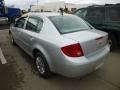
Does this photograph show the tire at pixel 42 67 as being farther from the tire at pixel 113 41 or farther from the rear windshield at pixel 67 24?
the tire at pixel 113 41

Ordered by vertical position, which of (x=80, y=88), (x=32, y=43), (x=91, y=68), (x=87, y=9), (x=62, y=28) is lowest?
(x=80, y=88)

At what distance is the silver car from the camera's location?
3.37 meters

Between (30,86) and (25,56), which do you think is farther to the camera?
(25,56)

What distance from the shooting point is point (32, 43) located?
4520mm

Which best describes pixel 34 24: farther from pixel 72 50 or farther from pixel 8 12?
pixel 8 12

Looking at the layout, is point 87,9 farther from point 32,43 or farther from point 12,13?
point 12,13

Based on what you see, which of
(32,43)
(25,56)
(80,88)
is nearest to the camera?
(80,88)

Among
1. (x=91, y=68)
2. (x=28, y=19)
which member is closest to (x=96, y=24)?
(x=28, y=19)

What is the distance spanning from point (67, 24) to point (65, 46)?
108 cm

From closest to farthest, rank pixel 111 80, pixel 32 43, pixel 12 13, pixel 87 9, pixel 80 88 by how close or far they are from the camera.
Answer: pixel 80 88 < pixel 111 80 < pixel 32 43 < pixel 87 9 < pixel 12 13

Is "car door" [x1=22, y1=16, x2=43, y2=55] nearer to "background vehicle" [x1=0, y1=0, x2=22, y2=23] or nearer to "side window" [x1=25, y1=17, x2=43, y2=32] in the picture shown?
"side window" [x1=25, y1=17, x2=43, y2=32]

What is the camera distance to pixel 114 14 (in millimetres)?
6074

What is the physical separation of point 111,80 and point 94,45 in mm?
1152

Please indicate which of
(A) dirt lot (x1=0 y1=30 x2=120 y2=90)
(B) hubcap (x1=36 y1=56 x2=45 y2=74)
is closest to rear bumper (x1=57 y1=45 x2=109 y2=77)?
(A) dirt lot (x1=0 y1=30 x2=120 y2=90)
